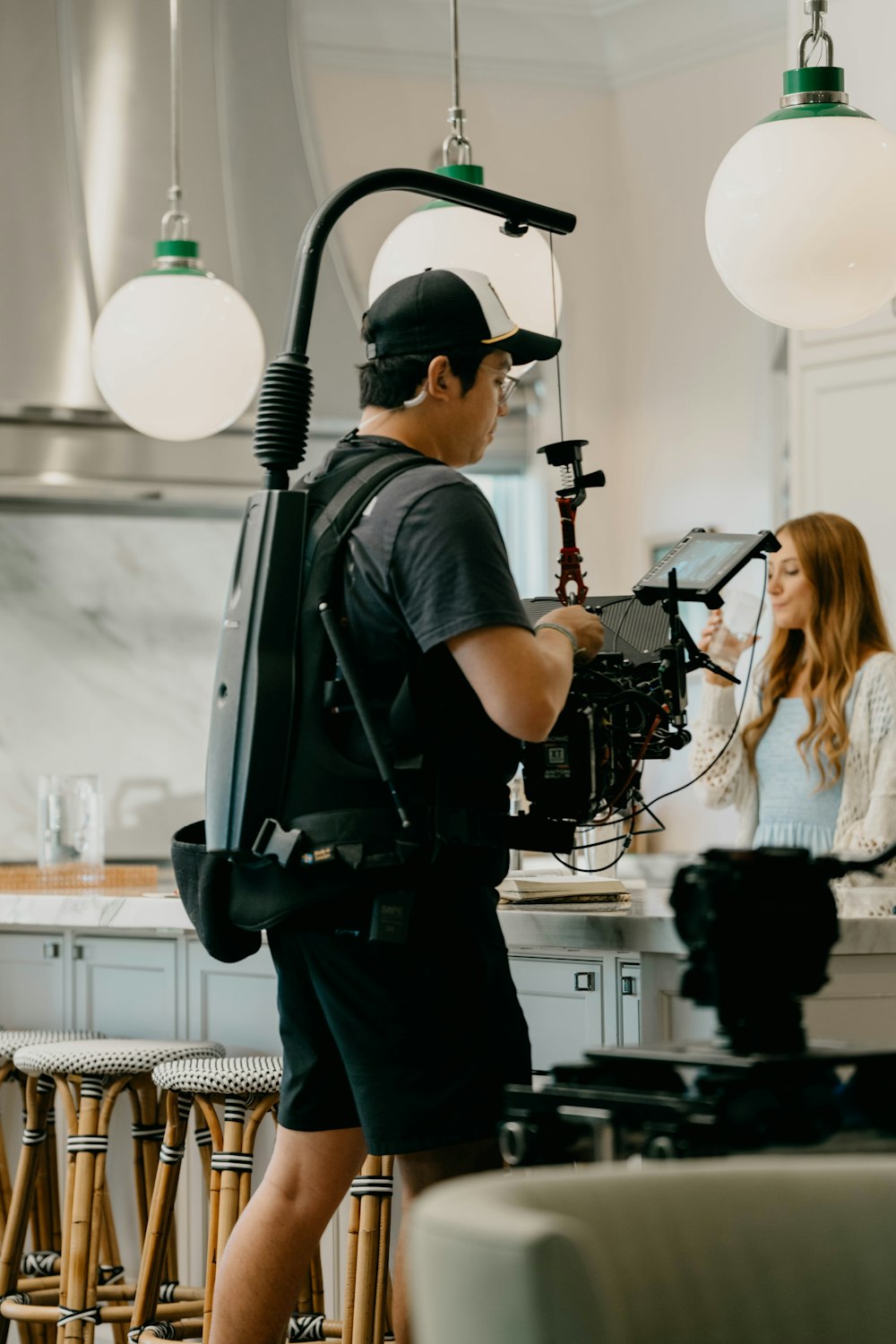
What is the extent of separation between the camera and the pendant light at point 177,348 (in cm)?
329

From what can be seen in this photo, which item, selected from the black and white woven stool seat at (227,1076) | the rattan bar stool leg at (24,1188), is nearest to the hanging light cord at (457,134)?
the black and white woven stool seat at (227,1076)

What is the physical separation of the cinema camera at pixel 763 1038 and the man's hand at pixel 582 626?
69 centimetres

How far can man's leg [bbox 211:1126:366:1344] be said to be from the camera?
1.95 meters

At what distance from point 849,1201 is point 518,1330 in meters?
0.25

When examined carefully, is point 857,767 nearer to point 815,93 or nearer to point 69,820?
point 815,93

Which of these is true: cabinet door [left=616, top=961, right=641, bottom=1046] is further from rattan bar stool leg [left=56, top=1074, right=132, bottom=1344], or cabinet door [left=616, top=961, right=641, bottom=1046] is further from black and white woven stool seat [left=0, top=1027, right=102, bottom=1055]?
black and white woven stool seat [left=0, top=1027, right=102, bottom=1055]

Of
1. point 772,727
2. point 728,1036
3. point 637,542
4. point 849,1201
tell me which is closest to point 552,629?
point 728,1036

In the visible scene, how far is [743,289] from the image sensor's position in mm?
2496

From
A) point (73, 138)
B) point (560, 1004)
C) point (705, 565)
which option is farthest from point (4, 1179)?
point (73, 138)

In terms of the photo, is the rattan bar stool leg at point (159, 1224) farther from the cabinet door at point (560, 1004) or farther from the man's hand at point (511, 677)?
the man's hand at point (511, 677)

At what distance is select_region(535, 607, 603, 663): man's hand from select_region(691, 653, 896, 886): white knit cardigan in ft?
4.14

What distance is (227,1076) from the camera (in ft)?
8.66

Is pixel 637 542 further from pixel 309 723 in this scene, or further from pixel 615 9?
pixel 309 723

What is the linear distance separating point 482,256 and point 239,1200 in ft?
4.76
